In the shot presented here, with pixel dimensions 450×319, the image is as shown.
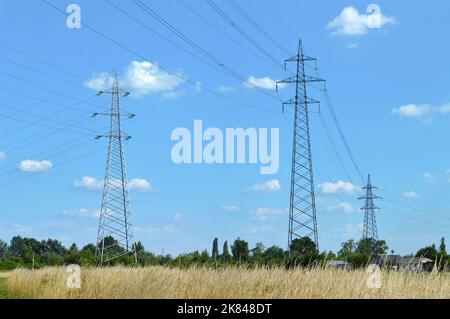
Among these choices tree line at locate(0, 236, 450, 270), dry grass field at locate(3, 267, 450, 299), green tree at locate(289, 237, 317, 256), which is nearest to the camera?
dry grass field at locate(3, 267, 450, 299)

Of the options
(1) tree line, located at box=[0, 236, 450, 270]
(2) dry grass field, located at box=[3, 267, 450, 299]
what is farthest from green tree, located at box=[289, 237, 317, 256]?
(2) dry grass field, located at box=[3, 267, 450, 299]

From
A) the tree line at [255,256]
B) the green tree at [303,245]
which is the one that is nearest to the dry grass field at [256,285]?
the tree line at [255,256]

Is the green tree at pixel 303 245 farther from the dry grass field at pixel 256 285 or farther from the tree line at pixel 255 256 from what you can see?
the dry grass field at pixel 256 285

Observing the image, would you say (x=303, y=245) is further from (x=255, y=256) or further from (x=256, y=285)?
(x=256, y=285)

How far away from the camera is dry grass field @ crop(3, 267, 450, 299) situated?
1355cm

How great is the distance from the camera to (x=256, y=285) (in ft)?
46.8

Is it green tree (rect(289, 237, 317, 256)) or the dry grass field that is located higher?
green tree (rect(289, 237, 317, 256))

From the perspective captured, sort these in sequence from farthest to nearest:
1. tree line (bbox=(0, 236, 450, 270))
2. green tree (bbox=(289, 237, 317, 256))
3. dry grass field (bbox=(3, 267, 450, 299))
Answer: green tree (bbox=(289, 237, 317, 256)) < tree line (bbox=(0, 236, 450, 270)) < dry grass field (bbox=(3, 267, 450, 299))

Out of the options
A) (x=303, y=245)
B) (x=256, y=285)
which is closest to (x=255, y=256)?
(x=303, y=245)

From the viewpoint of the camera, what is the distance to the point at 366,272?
14883 millimetres

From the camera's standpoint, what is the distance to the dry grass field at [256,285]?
13547 millimetres

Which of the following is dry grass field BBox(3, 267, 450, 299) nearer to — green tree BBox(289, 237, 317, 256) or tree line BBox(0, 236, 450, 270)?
tree line BBox(0, 236, 450, 270)
